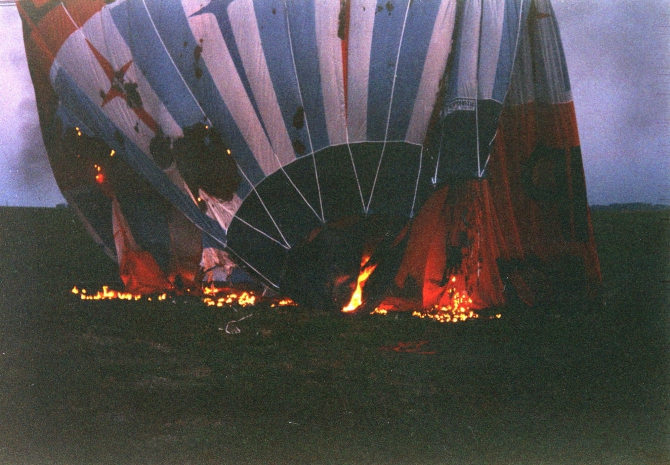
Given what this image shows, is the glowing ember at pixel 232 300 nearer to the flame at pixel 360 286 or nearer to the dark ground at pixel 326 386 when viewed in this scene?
the dark ground at pixel 326 386

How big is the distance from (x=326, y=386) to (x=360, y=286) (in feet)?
3.86

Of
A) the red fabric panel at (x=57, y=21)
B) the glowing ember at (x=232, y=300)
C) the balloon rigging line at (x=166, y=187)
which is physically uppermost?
the red fabric panel at (x=57, y=21)

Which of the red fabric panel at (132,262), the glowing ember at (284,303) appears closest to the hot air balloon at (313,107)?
the glowing ember at (284,303)

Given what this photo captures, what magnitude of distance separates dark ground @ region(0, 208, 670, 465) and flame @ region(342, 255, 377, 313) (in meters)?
0.16

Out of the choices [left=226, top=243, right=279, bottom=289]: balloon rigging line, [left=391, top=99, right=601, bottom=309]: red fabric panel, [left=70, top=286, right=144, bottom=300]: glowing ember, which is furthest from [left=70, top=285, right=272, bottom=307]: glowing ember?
[left=391, top=99, right=601, bottom=309]: red fabric panel

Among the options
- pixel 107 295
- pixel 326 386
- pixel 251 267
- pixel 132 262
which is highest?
pixel 132 262

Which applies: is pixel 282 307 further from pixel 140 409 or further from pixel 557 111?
pixel 557 111

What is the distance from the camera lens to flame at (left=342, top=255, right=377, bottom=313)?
13.2ft

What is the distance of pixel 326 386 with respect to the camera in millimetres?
3000

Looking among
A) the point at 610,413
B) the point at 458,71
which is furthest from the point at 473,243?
the point at 610,413

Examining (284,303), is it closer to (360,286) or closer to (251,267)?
(251,267)

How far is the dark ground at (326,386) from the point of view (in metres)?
2.35

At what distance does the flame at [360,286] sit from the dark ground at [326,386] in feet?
0.53

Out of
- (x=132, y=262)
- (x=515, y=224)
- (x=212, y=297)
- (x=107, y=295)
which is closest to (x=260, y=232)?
(x=212, y=297)
